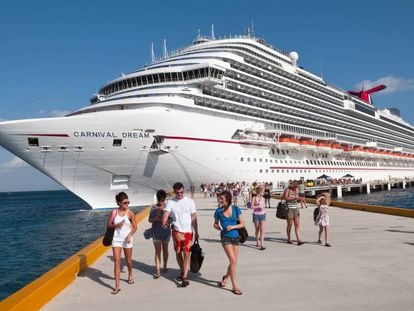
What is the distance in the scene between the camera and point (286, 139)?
35.7 meters

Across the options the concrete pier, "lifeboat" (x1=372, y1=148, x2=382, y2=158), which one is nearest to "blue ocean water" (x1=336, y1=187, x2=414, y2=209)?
"lifeboat" (x1=372, y1=148, x2=382, y2=158)

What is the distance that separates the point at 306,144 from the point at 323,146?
4.87 metres

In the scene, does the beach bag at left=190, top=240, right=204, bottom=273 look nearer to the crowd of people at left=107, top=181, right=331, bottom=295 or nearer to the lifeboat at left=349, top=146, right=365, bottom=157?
the crowd of people at left=107, top=181, right=331, bottom=295

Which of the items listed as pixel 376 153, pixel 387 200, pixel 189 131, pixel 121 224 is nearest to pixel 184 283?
pixel 121 224

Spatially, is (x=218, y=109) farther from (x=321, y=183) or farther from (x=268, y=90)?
(x=321, y=183)

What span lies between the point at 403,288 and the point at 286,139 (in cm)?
3133

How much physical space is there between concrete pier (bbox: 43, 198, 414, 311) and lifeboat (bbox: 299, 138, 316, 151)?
3047 centimetres

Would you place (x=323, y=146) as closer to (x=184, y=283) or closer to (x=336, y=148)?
(x=336, y=148)

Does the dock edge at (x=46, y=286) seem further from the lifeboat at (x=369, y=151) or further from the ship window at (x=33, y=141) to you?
the lifeboat at (x=369, y=151)

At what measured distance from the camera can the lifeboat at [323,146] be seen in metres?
42.2

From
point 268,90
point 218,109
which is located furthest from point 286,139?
point 218,109

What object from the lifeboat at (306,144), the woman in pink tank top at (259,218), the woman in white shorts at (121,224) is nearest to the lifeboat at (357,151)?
the lifeboat at (306,144)

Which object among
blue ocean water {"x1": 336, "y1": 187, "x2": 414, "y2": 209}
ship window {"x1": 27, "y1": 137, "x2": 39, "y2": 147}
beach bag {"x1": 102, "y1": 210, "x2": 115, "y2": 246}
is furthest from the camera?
blue ocean water {"x1": 336, "y1": 187, "x2": 414, "y2": 209}

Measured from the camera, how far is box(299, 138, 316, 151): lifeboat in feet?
127
